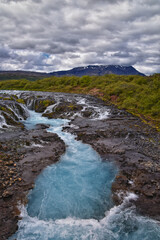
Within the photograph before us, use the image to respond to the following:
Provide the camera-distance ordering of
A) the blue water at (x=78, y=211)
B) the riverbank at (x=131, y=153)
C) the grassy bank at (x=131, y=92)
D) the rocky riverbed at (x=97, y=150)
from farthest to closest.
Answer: the grassy bank at (x=131, y=92)
the riverbank at (x=131, y=153)
the rocky riverbed at (x=97, y=150)
the blue water at (x=78, y=211)

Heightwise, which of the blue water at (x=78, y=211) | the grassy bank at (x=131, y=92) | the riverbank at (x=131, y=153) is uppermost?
the grassy bank at (x=131, y=92)

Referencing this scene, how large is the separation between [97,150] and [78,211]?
28.5 ft

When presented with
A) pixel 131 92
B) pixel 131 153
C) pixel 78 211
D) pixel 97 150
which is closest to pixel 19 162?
pixel 78 211

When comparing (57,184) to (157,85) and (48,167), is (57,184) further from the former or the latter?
(157,85)

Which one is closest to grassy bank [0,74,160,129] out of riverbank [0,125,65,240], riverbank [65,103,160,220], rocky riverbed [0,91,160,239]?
riverbank [65,103,160,220]

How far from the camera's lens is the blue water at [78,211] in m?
8.98

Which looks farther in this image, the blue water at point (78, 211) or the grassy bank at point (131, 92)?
the grassy bank at point (131, 92)

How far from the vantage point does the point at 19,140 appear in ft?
64.0

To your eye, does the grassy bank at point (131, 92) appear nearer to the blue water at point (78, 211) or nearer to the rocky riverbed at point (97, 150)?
the rocky riverbed at point (97, 150)

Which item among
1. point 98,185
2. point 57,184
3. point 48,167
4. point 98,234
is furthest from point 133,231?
point 48,167

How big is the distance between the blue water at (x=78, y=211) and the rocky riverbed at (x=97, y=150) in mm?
652

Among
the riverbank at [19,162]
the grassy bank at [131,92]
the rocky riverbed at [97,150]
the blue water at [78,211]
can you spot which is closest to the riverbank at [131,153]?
the rocky riverbed at [97,150]

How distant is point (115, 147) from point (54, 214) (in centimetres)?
1067

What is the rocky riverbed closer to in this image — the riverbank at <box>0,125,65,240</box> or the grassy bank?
the riverbank at <box>0,125,65,240</box>
